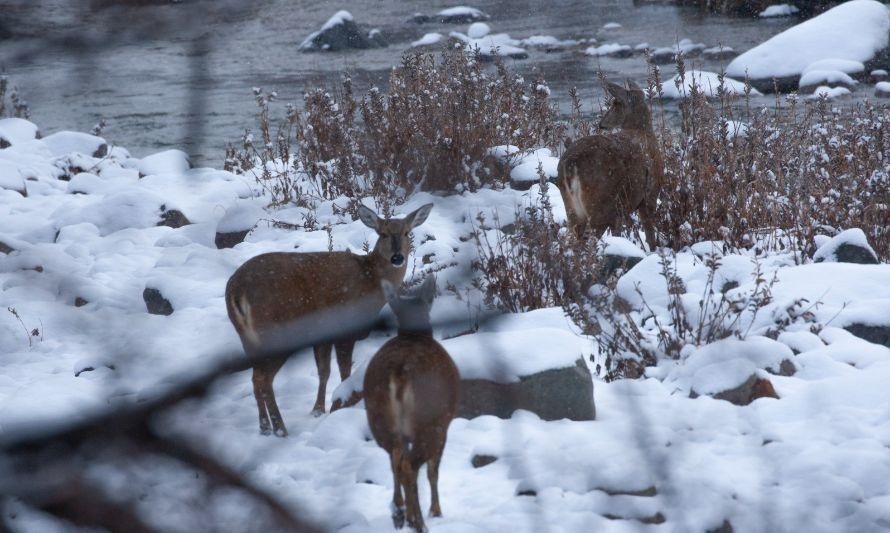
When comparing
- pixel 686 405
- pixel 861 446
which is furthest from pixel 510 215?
pixel 861 446

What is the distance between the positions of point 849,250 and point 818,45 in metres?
12.4

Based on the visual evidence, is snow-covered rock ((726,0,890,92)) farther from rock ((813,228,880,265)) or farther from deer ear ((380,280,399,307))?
deer ear ((380,280,399,307))

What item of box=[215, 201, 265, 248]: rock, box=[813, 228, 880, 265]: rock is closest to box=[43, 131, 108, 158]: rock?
box=[215, 201, 265, 248]: rock

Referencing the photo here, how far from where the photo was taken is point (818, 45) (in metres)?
18.4

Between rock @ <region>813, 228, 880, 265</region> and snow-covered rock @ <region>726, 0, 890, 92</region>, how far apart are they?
31.5ft

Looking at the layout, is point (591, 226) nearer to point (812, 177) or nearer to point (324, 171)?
point (812, 177)

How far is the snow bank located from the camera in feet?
56.6

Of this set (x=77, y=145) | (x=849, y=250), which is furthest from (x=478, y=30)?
(x=849, y=250)

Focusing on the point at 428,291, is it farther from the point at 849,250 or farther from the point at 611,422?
the point at 849,250

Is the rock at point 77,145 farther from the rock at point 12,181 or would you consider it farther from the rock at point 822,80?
the rock at point 822,80

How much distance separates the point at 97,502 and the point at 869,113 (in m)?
10.6

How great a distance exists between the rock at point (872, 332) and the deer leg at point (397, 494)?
10.3 feet

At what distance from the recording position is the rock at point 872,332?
5.91m

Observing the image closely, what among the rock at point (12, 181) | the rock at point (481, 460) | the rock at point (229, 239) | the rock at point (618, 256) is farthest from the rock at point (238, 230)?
the rock at point (481, 460)
